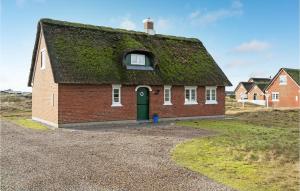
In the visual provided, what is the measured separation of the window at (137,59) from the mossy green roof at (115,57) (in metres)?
0.70

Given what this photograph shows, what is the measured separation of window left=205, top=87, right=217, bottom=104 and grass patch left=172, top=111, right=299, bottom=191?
12.5 metres

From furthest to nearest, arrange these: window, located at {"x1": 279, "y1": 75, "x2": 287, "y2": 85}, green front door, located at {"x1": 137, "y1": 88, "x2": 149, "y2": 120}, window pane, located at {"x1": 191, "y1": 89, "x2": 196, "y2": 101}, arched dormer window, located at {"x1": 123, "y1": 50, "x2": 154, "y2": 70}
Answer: window, located at {"x1": 279, "y1": 75, "x2": 287, "y2": 85} → window pane, located at {"x1": 191, "y1": 89, "x2": 196, "y2": 101} → arched dormer window, located at {"x1": 123, "y1": 50, "x2": 154, "y2": 70} → green front door, located at {"x1": 137, "y1": 88, "x2": 149, "y2": 120}

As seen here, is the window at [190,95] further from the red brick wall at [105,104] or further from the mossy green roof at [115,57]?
the mossy green roof at [115,57]

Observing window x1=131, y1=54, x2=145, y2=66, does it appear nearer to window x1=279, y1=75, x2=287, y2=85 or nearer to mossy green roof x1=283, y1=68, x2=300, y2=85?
mossy green roof x1=283, y1=68, x2=300, y2=85

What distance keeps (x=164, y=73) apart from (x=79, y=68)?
7.50 meters

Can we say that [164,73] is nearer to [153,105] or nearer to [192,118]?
[153,105]

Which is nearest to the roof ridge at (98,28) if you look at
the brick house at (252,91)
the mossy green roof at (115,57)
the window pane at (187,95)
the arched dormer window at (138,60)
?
the mossy green roof at (115,57)

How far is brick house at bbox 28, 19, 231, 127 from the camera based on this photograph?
73.3 feet

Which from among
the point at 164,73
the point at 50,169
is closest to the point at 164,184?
the point at 50,169

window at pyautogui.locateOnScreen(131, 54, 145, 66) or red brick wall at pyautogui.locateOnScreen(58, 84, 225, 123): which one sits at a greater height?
window at pyautogui.locateOnScreen(131, 54, 145, 66)

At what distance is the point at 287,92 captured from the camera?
51812 mm

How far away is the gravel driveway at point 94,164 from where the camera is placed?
8609 mm

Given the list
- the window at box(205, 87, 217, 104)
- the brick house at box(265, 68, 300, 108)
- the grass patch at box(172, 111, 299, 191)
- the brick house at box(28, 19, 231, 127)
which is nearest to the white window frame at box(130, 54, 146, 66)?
the brick house at box(28, 19, 231, 127)

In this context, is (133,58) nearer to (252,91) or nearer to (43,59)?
(43,59)
